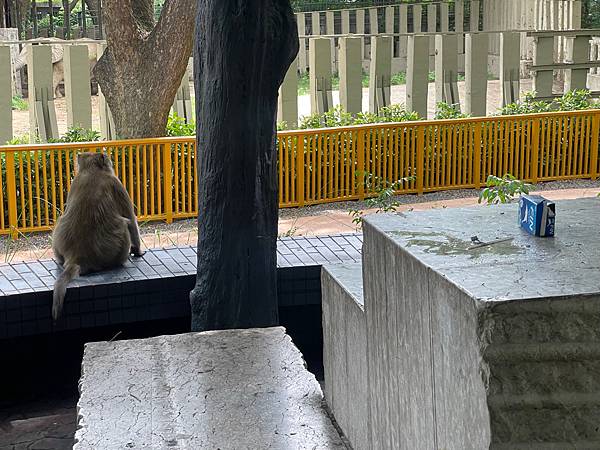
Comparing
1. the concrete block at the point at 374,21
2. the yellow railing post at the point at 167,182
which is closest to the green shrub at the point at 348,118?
the yellow railing post at the point at 167,182

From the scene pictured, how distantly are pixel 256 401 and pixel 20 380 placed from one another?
2.99 m

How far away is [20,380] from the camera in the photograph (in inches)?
261

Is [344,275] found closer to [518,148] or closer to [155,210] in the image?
[155,210]

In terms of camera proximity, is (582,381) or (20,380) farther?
(20,380)

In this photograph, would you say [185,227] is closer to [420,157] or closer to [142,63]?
[142,63]

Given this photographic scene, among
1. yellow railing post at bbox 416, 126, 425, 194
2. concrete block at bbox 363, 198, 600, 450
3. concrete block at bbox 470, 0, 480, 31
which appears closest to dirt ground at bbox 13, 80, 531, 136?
concrete block at bbox 470, 0, 480, 31

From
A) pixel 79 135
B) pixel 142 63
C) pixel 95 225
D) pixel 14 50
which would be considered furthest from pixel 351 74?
pixel 14 50

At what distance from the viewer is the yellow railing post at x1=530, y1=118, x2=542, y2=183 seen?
14.1 m

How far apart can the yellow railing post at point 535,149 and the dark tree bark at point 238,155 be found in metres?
8.23

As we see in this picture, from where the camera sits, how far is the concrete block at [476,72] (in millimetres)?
16109

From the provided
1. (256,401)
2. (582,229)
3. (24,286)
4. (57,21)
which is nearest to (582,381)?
(582,229)

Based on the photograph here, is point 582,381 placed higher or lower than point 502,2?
lower

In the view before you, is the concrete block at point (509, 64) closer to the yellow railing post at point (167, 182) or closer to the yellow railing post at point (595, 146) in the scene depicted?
the yellow railing post at point (595, 146)

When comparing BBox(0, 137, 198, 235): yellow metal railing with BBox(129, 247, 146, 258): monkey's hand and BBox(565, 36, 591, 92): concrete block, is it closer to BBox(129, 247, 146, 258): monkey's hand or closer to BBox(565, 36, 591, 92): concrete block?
BBox(129, 247, 146, 258): monkey's hand
